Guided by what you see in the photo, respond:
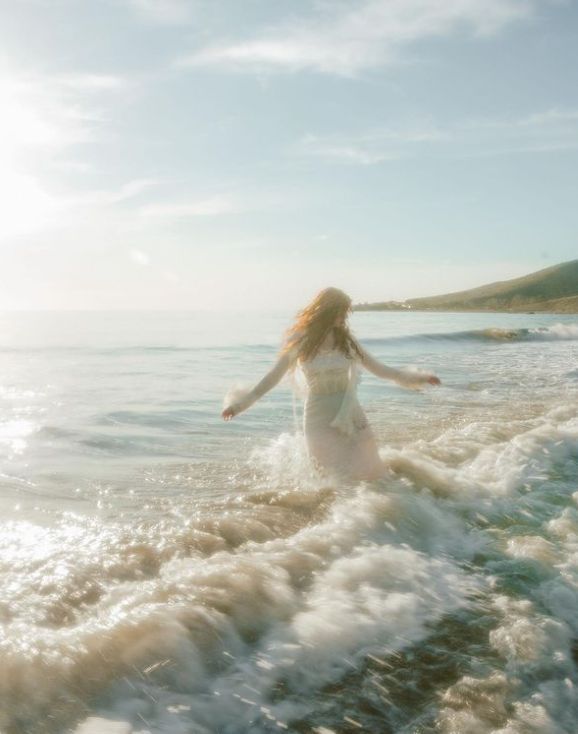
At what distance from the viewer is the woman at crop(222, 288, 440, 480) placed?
7.57 metres

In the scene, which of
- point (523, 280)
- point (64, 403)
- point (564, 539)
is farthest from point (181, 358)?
point (523, 280)

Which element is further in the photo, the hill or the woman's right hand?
the hill

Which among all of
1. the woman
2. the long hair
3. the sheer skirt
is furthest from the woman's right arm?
the sheer skirt

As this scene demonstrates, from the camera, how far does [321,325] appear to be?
7.77 metres

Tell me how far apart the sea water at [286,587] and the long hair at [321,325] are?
1418 millimetres

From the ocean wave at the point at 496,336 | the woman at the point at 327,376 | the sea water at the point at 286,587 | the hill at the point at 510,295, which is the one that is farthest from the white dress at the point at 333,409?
the hill at the point at 510,295

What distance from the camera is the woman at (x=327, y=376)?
7.57 m

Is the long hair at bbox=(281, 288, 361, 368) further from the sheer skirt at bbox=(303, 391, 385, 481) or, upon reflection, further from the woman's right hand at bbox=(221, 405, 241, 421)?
the woman's right hand at bbox=(221, 405, 241, 421)

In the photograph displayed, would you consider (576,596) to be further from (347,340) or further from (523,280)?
(523,280)

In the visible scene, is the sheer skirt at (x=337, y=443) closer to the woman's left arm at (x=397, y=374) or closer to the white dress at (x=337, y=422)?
the white dress at (x=337, y=422)

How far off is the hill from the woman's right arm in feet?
435

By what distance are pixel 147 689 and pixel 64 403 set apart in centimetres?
1179

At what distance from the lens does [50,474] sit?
8.38 metres

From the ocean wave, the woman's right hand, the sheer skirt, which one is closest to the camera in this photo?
the woman's right hand
